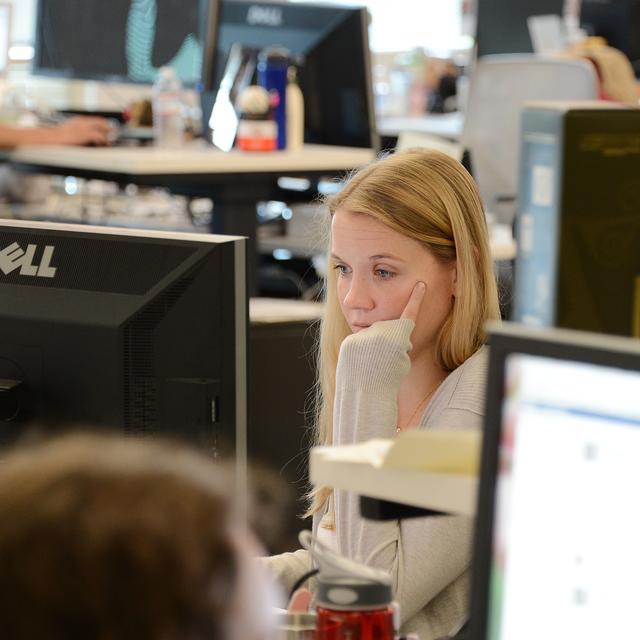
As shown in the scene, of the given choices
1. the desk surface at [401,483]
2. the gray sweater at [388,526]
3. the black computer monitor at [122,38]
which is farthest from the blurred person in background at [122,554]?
the black computer monitor at [122,38]

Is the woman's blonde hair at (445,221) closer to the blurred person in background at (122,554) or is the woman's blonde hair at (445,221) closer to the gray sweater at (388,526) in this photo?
the gray sweater at (388,526)

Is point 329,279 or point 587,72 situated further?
point 587,72

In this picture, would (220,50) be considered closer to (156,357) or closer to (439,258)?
(439,258)

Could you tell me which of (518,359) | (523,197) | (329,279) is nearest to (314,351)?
(329,279)

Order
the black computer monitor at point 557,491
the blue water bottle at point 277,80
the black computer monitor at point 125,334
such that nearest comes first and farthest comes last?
1. the black computer monitor at point 557,491
2. the black computer monitor at point 125,334
3. the blue water bottle at point 277,80

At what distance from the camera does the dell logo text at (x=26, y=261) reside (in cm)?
111

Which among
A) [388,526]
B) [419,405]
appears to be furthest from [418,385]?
[388,526]

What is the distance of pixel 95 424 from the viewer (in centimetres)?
108

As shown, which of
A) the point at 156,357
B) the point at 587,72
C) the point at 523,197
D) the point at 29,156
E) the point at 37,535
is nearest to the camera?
the point at 37,535

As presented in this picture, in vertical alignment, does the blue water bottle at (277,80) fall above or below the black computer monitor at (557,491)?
above

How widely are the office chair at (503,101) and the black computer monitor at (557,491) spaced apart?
2856 millimetres

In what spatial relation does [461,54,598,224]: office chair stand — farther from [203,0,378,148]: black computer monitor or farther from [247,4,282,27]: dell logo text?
[247,4,282,27]: dell logo text

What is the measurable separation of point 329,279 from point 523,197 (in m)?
0.55

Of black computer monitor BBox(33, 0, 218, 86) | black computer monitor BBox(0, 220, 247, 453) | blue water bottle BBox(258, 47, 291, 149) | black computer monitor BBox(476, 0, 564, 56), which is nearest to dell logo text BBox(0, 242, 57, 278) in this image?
black computer monitor BBox(0, 220, 247, 453)
